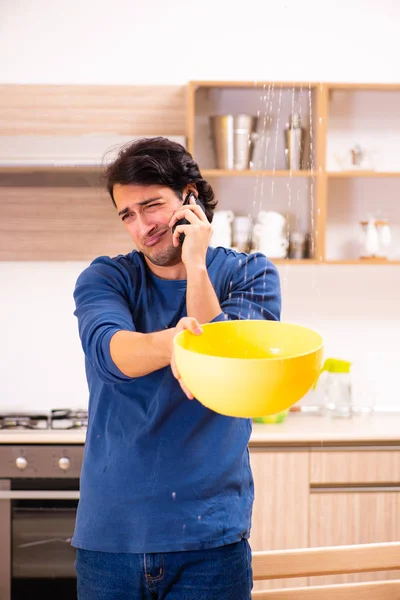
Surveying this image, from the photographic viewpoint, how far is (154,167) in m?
1.38

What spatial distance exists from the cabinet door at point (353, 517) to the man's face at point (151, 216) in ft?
5.93

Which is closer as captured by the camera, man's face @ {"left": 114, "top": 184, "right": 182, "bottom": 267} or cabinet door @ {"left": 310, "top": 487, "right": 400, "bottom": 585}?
man's face @ {"left": 114, "top": 184, "right": 182, "bottom": 267}

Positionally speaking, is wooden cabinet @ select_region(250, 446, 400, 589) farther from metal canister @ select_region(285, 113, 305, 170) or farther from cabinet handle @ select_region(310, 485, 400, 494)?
metal canister @ select_region(285, 113, 305, 170)

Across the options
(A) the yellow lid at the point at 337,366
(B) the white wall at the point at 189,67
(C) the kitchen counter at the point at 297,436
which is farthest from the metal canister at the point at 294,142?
(C) the kitchen counter at the point at 297,436

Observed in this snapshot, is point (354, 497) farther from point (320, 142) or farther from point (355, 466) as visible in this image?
point (320, 142)

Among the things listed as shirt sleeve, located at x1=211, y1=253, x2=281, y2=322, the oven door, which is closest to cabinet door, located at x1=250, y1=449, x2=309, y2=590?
the oven door

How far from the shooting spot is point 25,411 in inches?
132

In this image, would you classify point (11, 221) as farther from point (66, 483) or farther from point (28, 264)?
point (66, 483)

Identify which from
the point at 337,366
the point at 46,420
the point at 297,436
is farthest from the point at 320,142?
the point at 46,420

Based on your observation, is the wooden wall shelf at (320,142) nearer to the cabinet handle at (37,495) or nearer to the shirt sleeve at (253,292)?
the cabinet handle at (37,495)

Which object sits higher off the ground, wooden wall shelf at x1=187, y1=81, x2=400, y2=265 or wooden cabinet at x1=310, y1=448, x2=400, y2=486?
wooden wall shelf at x1=187, y1=81, x2=400, y2=265

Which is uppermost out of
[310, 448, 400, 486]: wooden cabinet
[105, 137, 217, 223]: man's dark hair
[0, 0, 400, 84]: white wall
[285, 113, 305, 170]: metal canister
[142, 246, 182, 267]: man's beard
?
[0, 0, 400, 84]: white wall

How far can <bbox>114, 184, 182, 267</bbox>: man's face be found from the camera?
1.36 metres

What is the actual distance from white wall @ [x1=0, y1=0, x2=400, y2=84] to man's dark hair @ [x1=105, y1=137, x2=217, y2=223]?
2100 millimetres
